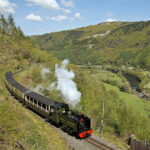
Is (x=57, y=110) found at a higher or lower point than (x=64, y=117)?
higher

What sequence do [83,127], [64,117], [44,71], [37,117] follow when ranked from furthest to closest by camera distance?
[44,71]
[37,117]
[64,117]
[83,127]

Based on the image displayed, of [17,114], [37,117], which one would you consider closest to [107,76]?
[37,117]

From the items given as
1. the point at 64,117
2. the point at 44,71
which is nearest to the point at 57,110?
the point at 64,117

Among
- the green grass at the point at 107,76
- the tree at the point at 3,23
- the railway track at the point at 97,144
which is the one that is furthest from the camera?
the green grass at the point at 107,76

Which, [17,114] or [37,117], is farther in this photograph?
[37,117]

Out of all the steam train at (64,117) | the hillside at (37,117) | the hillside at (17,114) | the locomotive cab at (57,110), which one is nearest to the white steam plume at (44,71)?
the hillside at (37,117)

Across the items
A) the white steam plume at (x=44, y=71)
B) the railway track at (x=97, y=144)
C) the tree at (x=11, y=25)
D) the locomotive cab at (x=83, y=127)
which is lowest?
the railway track at (x=97, y=144)

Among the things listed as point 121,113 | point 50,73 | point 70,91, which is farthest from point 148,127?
point 50,73

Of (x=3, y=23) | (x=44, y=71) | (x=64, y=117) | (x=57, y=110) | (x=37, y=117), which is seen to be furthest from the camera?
(x=3, y=23)

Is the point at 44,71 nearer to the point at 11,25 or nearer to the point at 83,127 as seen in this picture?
the point at 83,127

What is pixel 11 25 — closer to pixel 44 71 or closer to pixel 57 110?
pixel 44 71

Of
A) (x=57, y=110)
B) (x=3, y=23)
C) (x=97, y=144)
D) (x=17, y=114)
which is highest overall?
(x=3, y=23)

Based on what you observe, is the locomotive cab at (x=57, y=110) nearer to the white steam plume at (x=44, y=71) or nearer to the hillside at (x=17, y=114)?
the hillside at (x=17, y=114)

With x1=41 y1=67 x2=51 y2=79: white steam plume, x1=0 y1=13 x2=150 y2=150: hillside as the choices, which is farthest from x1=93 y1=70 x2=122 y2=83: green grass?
x1=41 y1=67 x2=51 y2=79: white steam plume
